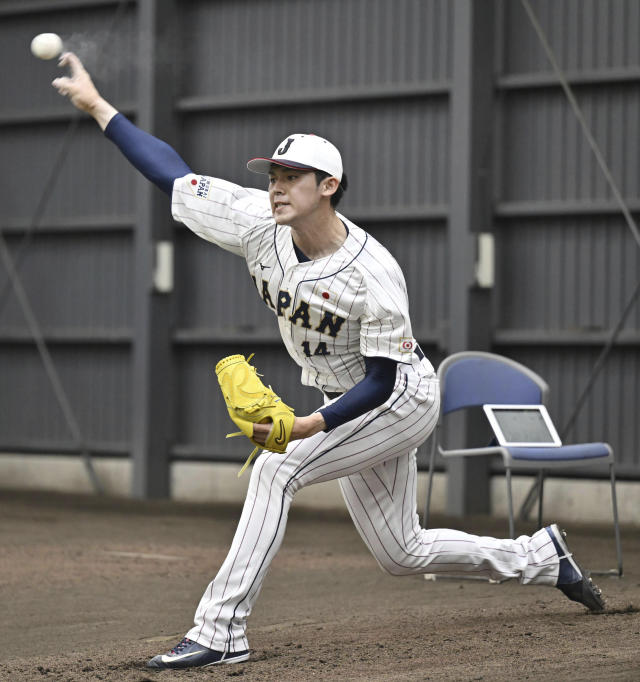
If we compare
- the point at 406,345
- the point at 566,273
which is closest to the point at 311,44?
the point at 566,273

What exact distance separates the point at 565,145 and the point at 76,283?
5.24m

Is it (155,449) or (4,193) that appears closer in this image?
(155,449)

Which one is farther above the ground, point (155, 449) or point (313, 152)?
point (313, 152)

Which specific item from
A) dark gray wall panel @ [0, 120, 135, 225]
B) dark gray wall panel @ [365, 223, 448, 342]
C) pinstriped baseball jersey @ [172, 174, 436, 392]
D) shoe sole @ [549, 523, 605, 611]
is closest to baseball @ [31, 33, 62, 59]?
pinstriped baseball jersey @ [172, 174, 436, 392]

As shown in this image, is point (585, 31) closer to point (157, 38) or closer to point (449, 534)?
point (157, 38)

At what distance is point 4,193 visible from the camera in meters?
13.5

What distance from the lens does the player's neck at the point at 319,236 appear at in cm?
485

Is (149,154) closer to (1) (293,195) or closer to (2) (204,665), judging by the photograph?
(1) (293,195)

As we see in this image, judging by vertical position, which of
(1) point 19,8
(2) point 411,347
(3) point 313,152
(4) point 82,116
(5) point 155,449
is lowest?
(5) point 155,449

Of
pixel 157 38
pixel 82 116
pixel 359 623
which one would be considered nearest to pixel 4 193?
pixel 82 116

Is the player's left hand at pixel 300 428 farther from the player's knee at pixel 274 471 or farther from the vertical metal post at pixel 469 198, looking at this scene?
the vertical metal post at pixel 469 198

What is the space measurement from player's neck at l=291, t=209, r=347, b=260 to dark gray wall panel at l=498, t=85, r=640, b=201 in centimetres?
593

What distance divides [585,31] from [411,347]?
21.2 ft

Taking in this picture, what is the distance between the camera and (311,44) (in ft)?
38.8
